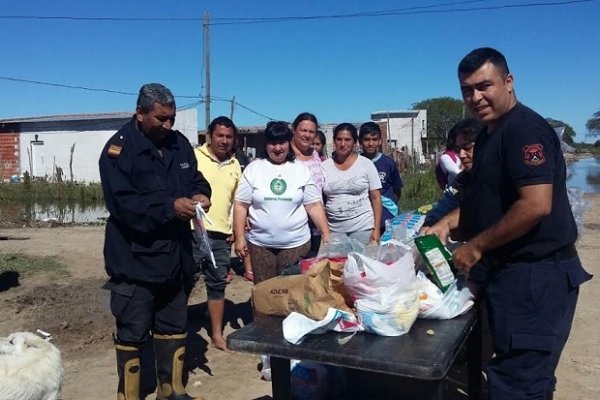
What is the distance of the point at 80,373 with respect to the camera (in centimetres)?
418

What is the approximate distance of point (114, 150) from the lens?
3.18m

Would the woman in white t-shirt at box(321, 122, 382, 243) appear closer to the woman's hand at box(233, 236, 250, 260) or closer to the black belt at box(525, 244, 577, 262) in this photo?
the woman's hand at box(233, 236, 250, 260)

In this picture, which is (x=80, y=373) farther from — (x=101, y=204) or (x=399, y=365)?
(x=101, y=204)

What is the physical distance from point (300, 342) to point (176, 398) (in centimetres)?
164

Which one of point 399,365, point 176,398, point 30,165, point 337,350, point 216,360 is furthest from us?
point 30,165

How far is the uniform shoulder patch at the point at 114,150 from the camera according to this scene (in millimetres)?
3174

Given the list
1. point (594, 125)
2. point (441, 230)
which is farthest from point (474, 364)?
point (594, 125)

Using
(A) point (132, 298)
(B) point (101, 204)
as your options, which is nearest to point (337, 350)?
(A) point (132, 298)

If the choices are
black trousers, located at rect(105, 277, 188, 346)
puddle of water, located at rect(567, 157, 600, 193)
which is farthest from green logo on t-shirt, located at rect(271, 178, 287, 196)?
puddle of water, located at rect(567, 157, 600, 193)

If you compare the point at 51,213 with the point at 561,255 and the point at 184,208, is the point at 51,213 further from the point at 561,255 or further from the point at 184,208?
the point at 561,255

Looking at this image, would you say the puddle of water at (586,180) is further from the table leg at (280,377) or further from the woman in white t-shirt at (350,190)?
the table leg at (280,377)

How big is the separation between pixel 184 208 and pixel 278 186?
3.74 ft

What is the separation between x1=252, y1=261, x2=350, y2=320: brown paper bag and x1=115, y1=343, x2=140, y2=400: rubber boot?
0.99 meters

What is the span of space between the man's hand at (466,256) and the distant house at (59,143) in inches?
1063
